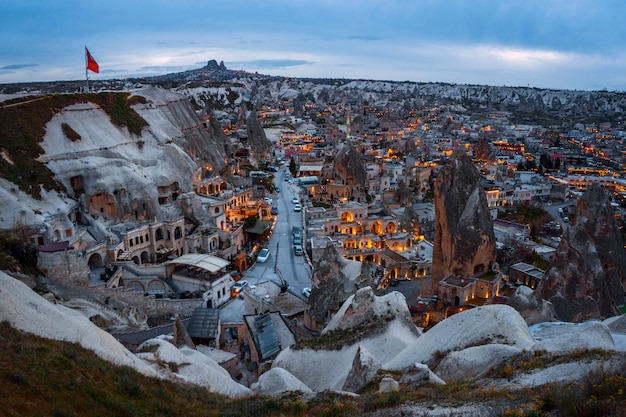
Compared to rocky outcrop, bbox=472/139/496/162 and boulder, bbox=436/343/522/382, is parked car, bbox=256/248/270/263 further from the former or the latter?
rocky outcrop, bbox=472/139/496/162

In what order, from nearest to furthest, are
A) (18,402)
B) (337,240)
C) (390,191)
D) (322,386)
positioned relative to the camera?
(18,402)
(322,386)
(337,240)
(390,191)

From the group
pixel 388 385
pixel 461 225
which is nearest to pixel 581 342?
pixel 388 385

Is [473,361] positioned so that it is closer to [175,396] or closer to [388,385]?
[388,385]

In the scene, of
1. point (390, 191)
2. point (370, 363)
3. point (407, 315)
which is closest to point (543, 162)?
point (390, 191)

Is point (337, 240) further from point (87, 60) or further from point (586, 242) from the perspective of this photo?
point (87, 60)

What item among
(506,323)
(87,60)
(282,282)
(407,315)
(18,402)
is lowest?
(282,282)
